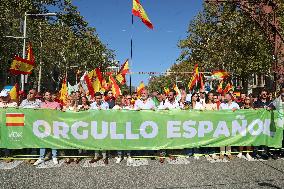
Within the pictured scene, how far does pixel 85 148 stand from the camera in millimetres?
10648

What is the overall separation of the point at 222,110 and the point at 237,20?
35698 millimetres

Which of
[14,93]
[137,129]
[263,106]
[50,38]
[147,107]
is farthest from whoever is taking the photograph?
[50,38]

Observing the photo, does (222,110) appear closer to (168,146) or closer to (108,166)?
(168,146)

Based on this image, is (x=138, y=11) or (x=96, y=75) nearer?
(x=138, y=11)

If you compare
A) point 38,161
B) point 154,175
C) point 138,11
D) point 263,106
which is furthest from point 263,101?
point 38,161

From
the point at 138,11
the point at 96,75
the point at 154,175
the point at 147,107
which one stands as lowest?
the point at 154,175

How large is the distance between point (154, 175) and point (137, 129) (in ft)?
6.42

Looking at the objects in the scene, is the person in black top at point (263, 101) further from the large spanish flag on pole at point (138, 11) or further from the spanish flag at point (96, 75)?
the spanish flag at point (96, 75)

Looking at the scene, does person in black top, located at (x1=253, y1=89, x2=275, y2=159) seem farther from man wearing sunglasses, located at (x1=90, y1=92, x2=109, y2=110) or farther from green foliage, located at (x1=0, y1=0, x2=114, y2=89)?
green foliage, located at (x1=0, y1=0, x2=114, y2=89)

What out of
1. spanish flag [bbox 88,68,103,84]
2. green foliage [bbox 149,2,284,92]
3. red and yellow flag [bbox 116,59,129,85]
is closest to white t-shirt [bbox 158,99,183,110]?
spanish flag [bbox 88,68,103,84]

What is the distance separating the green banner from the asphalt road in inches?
23.6

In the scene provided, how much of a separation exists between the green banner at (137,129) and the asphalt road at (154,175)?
60cm

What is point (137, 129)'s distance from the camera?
10789 millimetres

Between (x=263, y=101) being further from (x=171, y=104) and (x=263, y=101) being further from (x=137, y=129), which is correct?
(x=137, y=129)
